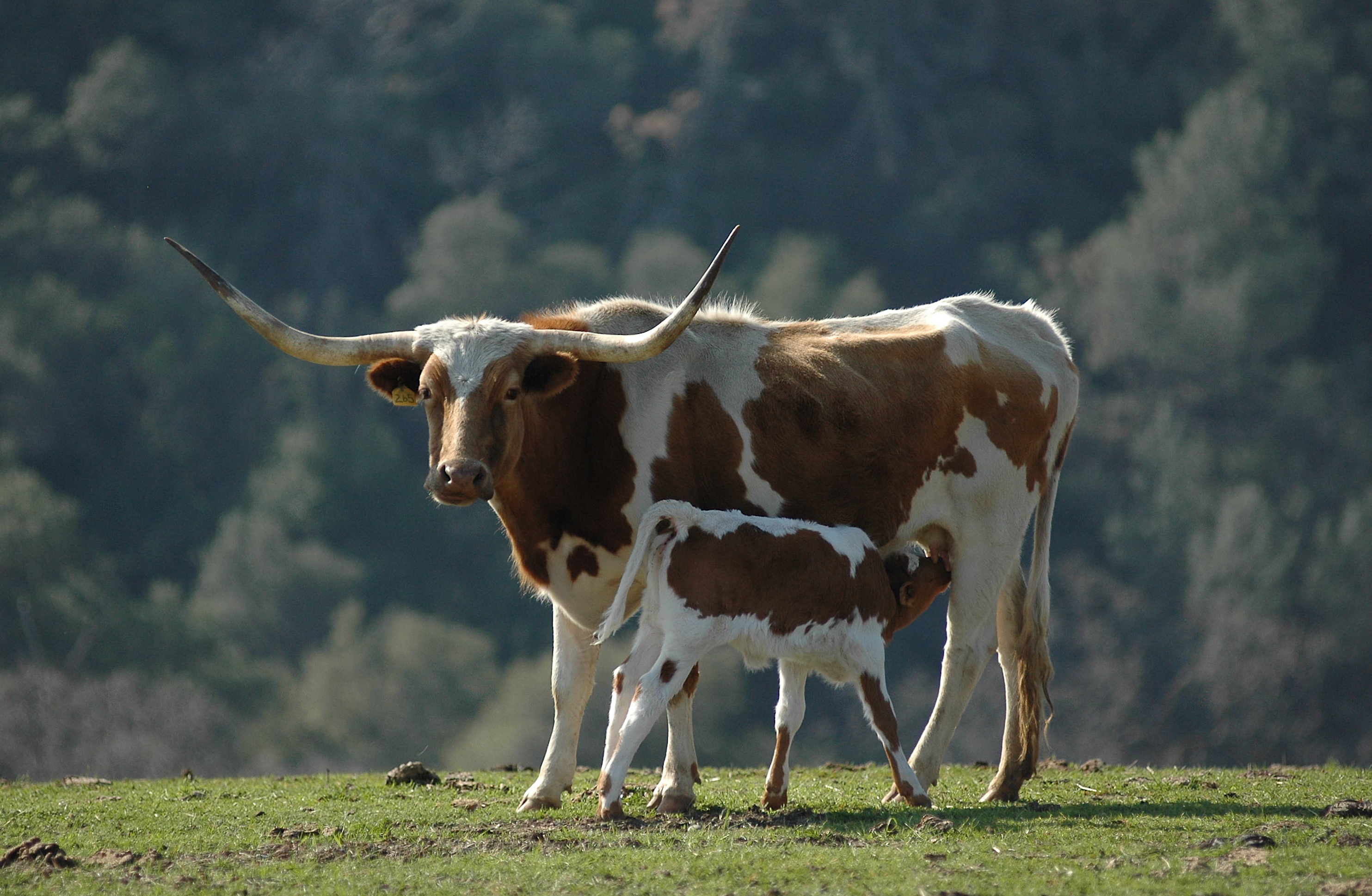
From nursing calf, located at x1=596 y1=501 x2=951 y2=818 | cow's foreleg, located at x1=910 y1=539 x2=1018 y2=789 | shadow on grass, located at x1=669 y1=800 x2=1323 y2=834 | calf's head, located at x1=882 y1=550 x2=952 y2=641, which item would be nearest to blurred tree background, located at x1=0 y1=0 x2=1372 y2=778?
cow's foreleg, located at x1=910 y1=539 x2=1018 y2=789

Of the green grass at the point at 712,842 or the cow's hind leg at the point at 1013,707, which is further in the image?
the cow's hind leg at the point at 1013,707

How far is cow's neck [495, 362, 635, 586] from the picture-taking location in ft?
30.3

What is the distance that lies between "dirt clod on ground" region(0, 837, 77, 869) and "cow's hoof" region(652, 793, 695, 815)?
117 inches

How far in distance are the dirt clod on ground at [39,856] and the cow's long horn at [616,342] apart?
3.64 metres

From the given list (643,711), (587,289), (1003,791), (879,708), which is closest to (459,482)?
(643,711)

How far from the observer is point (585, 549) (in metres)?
9.30

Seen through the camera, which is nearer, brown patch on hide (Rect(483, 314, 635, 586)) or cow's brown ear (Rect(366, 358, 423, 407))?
brown patch on hide (Rect(483, 314, 635, 586))

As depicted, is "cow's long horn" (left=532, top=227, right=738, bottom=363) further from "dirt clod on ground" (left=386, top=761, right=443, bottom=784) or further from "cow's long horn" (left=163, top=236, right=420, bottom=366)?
"dirt clod on ground" (left=386, top=761, right=443, bottom=784)

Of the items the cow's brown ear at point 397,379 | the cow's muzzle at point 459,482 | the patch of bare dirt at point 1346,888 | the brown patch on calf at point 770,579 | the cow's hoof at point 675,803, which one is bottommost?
the cow's hoof at point 675,803

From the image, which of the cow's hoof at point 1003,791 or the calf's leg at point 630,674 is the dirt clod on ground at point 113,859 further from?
the cow's hoof at point 1003,791

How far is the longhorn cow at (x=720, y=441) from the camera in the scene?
29.7 feet

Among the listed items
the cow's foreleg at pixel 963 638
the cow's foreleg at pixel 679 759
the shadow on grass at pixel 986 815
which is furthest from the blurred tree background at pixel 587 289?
the shadow on grass at pixel 986 815

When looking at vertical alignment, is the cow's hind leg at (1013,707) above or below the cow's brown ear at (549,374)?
below

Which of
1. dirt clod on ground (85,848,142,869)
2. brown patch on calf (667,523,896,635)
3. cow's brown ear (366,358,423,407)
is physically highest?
cow's brown ear (366,358,423,407)
